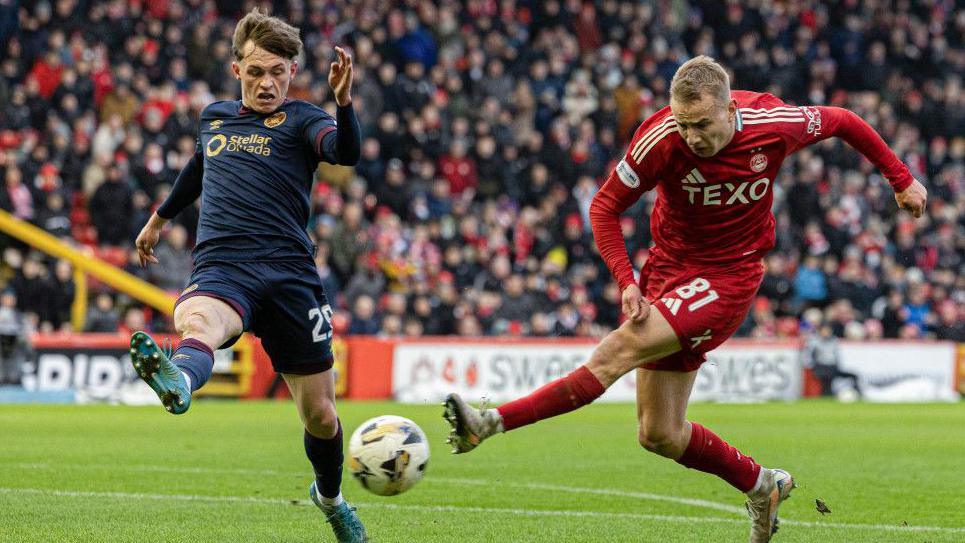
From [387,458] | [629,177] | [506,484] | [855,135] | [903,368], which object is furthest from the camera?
[903,368]

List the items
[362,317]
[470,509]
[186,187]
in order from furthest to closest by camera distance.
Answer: [362,317], [470,509], [186,187]

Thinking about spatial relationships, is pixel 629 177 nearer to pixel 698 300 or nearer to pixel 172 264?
pixel 698 300

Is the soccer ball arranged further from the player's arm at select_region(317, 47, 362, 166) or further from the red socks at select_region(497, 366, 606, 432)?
the player's arm at select_region(317, 47, 362, 166)

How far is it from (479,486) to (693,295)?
10.9ft

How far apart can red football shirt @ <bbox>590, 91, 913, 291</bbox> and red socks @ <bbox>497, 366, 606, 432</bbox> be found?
1.52 ft

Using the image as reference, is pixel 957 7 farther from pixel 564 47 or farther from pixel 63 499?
pixel 63 499

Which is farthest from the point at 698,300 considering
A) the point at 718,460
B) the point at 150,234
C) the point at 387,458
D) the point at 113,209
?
the point at 113,209

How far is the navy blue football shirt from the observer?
632cm

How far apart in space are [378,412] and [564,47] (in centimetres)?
1109

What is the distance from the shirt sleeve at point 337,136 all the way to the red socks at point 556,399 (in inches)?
48.5

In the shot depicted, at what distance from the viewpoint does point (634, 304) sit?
6.33m

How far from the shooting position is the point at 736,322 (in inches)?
263

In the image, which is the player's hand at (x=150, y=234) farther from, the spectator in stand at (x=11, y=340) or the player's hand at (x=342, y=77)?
the spectator in stand at (x=11, y=340)

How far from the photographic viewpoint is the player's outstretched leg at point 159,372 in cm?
527
